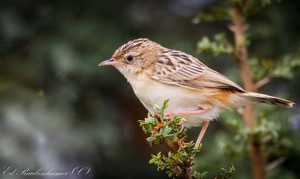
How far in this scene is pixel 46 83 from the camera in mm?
6703

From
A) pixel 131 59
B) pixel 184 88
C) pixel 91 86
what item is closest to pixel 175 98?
pixel 184 88

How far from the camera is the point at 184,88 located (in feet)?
17.5

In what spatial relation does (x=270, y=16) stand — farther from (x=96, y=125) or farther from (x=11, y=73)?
(x=11, y=73)

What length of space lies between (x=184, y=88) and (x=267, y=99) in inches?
27.7

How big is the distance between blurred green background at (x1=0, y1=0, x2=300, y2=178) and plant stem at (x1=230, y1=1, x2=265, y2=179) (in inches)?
11.5

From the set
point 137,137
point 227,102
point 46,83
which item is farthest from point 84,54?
point 227,102

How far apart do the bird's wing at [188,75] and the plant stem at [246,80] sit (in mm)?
269

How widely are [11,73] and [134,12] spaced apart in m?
1.81

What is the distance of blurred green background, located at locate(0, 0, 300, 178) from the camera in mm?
6223

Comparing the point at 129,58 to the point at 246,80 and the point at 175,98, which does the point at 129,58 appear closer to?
the point at 175,98

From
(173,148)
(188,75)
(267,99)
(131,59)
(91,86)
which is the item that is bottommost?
(173,148)

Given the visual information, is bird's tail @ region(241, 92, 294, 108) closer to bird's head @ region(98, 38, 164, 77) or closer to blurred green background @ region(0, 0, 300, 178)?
blurred green background @ region(0, 0, 300, 178)

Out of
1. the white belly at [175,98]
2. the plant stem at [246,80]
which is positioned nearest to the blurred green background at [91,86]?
the plant stem at [246,80]

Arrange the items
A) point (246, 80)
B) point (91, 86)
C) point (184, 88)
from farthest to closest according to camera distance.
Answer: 1. point (91, 86)
2. point (246, 80)
3. point (184, 88)
